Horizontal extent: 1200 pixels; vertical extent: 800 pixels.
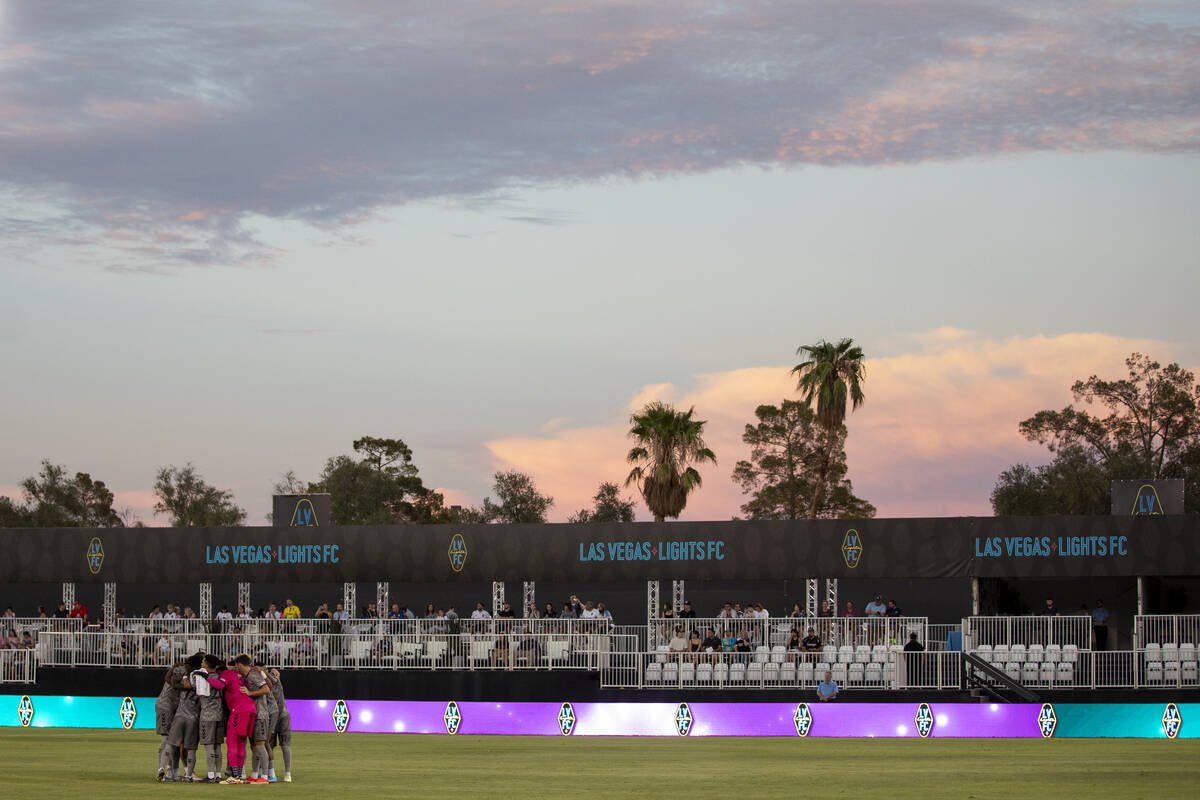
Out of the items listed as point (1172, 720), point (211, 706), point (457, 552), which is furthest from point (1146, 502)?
point (211, 706)

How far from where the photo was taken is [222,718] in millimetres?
21406

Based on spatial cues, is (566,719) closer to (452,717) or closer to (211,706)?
(452,717)

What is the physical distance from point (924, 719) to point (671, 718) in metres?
5.40

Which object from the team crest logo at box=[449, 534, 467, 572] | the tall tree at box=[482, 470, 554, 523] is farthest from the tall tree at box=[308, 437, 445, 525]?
the team crest logo at box=[449, 534, 467, 572]

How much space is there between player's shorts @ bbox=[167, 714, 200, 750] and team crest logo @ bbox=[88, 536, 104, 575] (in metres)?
27.7

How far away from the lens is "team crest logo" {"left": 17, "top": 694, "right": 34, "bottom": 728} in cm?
3872

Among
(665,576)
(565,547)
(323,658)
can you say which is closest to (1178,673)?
(665,576)

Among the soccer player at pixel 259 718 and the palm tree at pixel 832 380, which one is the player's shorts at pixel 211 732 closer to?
the soccer player at pixel 259 718

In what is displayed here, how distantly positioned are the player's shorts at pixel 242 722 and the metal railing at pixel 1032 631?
789 inches

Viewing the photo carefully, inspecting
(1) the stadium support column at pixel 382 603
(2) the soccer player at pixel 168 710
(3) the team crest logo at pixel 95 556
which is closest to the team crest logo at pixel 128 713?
(1) the stadium support column at pixel 382 603

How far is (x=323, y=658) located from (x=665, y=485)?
24.8 m

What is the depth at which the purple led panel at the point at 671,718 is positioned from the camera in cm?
3344

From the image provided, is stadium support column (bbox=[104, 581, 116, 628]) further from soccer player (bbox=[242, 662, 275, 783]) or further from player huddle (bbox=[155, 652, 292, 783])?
soccer player (bbox=[242, 662, 275, 783])

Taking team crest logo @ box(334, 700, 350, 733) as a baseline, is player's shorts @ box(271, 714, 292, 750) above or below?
above
